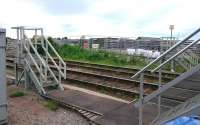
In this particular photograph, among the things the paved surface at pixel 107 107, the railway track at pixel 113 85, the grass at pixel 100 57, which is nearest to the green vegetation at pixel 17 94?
the paved surface at pixel 107 107

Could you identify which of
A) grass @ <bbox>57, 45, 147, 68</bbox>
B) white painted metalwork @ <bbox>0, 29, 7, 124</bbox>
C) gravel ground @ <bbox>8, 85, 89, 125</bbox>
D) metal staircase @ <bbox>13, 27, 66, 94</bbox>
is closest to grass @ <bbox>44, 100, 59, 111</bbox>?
gravel ground @ <bbox>8, 85, 89, 125</bbox>

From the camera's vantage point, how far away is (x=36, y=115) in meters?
7.15

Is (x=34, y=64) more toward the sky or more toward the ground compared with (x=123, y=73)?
more toward the sky

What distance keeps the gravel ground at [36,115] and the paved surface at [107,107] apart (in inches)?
20.5

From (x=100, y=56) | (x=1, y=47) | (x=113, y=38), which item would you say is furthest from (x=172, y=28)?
(x=1, y=47)

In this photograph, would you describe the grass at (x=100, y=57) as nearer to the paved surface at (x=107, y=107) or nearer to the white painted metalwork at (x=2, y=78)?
the paved surface at (x=107, y=107)

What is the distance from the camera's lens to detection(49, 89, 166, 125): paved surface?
252 inches

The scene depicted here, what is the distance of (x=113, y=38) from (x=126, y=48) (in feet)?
6.61

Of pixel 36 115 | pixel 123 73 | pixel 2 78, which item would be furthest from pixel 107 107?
pixel 123 73

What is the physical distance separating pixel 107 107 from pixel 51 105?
5.52ft

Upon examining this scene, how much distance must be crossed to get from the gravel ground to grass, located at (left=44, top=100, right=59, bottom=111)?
12 centimetres

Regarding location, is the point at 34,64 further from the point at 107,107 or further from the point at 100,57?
the point at 100,57

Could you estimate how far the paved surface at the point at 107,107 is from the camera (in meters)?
6.40

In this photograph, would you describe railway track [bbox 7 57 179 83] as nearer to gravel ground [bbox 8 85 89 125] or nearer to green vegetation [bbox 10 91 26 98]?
green vegetation [bbox 10 91 26 98]
